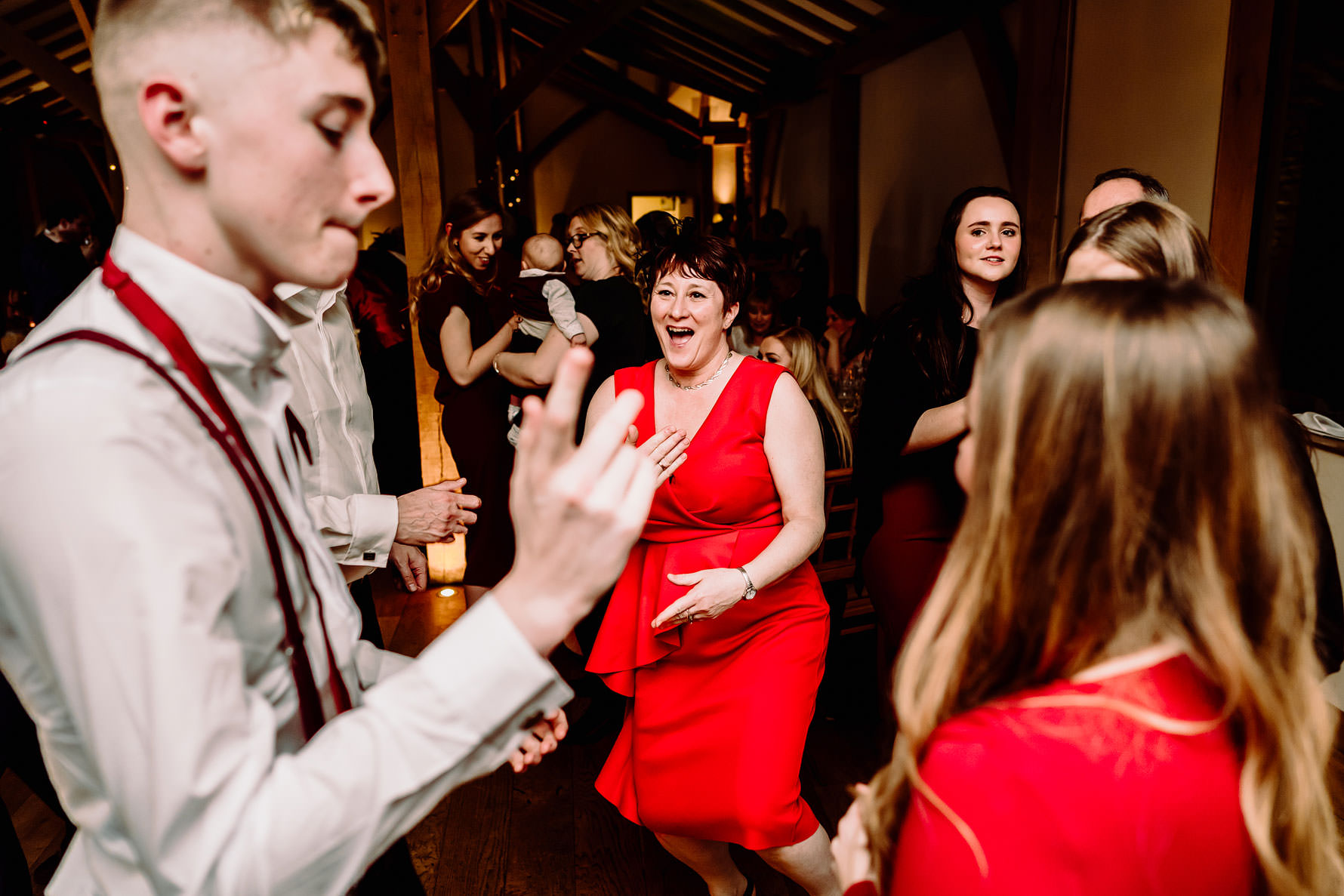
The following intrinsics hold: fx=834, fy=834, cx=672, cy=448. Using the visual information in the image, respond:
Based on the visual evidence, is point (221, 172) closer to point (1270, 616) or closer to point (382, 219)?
point (1270, 616)

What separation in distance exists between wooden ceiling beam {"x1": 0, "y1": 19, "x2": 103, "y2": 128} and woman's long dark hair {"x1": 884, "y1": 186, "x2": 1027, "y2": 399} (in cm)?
529

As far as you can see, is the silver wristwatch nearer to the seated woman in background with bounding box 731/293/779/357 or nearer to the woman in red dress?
the woman in red dress

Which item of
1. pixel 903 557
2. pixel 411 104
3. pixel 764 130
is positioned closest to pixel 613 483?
pixel 903 557

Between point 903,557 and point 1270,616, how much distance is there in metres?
1.32

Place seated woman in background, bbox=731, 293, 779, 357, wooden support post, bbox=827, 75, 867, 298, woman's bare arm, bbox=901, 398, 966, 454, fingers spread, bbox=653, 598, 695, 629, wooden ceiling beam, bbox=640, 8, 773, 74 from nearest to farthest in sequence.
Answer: fingers spread, bbox=653, 598, 695, 629 < woman's bare arm, bbox=901, 398, 966, 454 < seated woman in background, bbox=731, 293, 779, 357 < wooden support post, bbox=827, 75, 867, 298 < wooden ceiling beam, bbox=640, 8, 773, 74

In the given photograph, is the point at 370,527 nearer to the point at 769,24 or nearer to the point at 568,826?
the point at 568,826

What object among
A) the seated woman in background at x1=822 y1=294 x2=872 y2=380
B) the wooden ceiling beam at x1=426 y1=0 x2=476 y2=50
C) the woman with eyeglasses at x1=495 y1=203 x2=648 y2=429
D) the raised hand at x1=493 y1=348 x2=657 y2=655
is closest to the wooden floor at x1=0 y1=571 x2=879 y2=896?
the woman with eyeglasses at x1=495 y1=203 x2=648 y2=429

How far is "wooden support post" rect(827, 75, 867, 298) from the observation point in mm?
7445

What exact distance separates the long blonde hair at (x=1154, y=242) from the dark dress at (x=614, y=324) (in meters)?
1.74

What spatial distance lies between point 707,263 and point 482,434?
4.73ft

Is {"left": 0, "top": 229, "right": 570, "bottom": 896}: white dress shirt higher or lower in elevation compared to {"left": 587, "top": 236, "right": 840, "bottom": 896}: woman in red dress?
higher

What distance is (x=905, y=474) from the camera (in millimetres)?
2059

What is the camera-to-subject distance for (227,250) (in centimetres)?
65

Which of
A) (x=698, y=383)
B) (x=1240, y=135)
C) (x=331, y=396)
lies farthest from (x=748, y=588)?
(x=1240, y=135)
